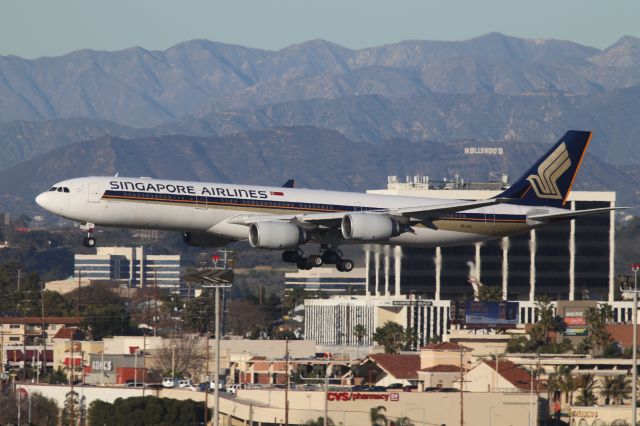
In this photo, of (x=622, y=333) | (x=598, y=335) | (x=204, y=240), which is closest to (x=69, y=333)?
(x=598, y=335)

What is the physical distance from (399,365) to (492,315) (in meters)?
45.3

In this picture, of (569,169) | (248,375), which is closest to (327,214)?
(569,169)

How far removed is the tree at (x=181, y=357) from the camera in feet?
525

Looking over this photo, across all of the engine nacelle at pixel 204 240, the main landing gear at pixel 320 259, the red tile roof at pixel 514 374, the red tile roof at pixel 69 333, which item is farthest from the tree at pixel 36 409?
the red tile roof at pixel 69 333

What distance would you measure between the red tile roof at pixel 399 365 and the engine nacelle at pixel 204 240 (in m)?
50.6

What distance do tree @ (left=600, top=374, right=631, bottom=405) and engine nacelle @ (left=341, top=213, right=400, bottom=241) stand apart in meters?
37.2

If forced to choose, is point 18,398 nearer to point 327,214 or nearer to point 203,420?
point 203,420

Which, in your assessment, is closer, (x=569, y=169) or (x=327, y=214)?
(x=327, y=214)

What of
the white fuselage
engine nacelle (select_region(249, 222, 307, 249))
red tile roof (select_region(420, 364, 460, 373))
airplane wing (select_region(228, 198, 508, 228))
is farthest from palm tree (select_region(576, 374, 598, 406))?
engine nacelle (select_region(249, 222, 307, 249))

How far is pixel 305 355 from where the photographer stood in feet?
582

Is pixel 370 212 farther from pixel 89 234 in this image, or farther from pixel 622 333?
pixel 622 333

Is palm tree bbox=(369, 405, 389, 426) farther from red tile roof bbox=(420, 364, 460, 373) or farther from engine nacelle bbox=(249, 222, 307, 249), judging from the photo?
red tile roof bbox=(420, 364, 460, 373)

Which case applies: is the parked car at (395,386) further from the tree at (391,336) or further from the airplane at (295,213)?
the tree at (391,336)

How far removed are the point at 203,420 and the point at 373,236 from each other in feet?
109
